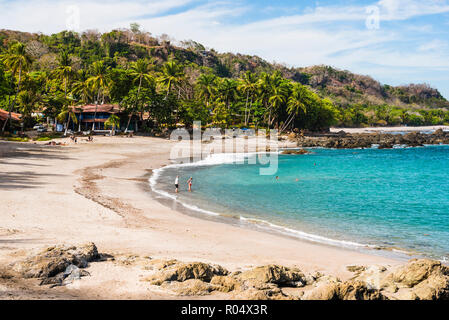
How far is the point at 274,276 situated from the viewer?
9.58 metres

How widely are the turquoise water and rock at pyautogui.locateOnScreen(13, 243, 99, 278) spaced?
11915mm

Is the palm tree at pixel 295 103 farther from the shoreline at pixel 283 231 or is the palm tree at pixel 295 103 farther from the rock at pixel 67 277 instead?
the rock at pixel 67 277

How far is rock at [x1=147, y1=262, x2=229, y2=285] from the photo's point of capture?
9.28 m

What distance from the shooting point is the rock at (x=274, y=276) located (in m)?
9.48

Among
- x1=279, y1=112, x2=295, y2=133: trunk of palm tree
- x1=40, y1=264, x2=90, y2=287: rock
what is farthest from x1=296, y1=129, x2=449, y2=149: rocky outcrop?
x1=40, y1=264, x2=90, y2=287: rock

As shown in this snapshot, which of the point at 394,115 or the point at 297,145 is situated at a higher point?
the point at 394,115
